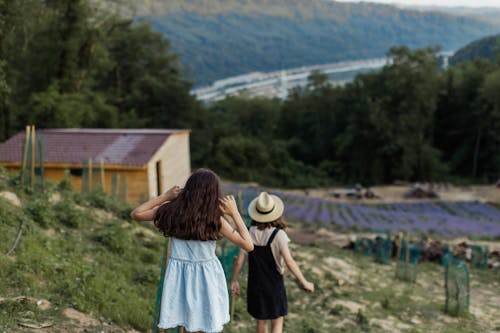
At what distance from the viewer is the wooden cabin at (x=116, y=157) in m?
17.6

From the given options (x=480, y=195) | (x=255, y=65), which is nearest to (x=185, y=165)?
(x=480, y=195)

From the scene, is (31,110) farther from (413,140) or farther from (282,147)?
(413,140)

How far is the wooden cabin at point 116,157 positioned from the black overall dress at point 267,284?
11999 millimetres

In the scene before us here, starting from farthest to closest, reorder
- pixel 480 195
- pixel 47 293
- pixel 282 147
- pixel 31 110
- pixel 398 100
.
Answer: pixel 282 147
pixel 398 100
pixel 480 195
pixel 31 110
pixel 47 293

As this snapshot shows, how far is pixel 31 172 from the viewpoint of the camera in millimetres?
10008

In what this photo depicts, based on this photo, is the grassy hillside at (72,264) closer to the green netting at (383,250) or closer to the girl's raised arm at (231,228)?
the girl's raised arm at (231,228)

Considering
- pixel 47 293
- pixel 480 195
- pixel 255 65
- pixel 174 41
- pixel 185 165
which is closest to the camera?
pixel 47 293

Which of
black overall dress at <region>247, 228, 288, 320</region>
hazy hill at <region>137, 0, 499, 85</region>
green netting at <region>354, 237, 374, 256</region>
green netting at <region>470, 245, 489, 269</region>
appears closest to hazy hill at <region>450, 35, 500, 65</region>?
hazy hill at <region>137, 0, 499, 85</region>

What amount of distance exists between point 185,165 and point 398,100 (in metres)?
29.4

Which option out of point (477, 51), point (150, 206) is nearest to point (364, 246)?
point (150, 206)

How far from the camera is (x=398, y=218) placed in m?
24.3

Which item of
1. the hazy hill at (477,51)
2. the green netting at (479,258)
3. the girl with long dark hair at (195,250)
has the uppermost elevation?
the hazy hill at (477,51)

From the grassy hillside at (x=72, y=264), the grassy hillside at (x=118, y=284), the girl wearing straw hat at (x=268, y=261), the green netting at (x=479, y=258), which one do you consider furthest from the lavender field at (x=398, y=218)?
the girl wearing straw hat at (x=268, y=261)

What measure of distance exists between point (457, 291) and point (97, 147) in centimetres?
1399
